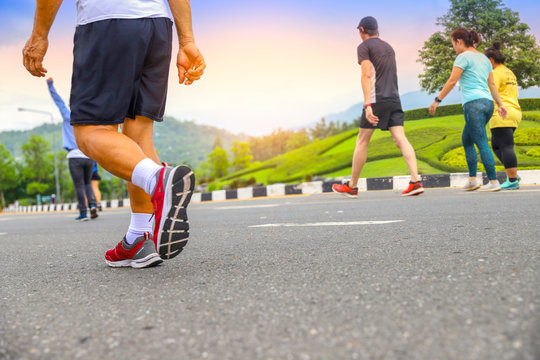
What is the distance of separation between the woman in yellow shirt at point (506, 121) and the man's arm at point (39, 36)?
19.2 feet

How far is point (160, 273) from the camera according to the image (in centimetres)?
205

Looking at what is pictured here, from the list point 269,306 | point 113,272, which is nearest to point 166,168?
point 113,272

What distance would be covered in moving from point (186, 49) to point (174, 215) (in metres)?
1.01

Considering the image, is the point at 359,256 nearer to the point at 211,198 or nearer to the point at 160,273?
the point at 160,273

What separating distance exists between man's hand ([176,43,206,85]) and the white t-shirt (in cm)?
25

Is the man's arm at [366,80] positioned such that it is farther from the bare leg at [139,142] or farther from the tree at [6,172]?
the tree at [6,172]

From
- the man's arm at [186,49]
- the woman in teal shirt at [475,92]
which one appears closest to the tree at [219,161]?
the woman in teal shirt at [475,92]

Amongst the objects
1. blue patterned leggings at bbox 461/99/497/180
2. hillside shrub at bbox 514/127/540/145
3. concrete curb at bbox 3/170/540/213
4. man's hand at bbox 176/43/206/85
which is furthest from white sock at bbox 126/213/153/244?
hillside shrub at bbox 514/127/540/145

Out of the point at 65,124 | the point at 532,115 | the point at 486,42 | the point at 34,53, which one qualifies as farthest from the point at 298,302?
the point at 486,42

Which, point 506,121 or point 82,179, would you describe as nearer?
point 506,121

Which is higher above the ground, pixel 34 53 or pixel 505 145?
pixel 34 53

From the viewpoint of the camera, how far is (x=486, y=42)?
14758 millimetres

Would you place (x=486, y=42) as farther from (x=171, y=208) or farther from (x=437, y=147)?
(x=171, y=208)

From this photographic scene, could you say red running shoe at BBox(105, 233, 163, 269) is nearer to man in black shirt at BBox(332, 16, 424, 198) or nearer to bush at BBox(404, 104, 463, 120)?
man in black shirt at BBox(332, 16, 424, 198)
